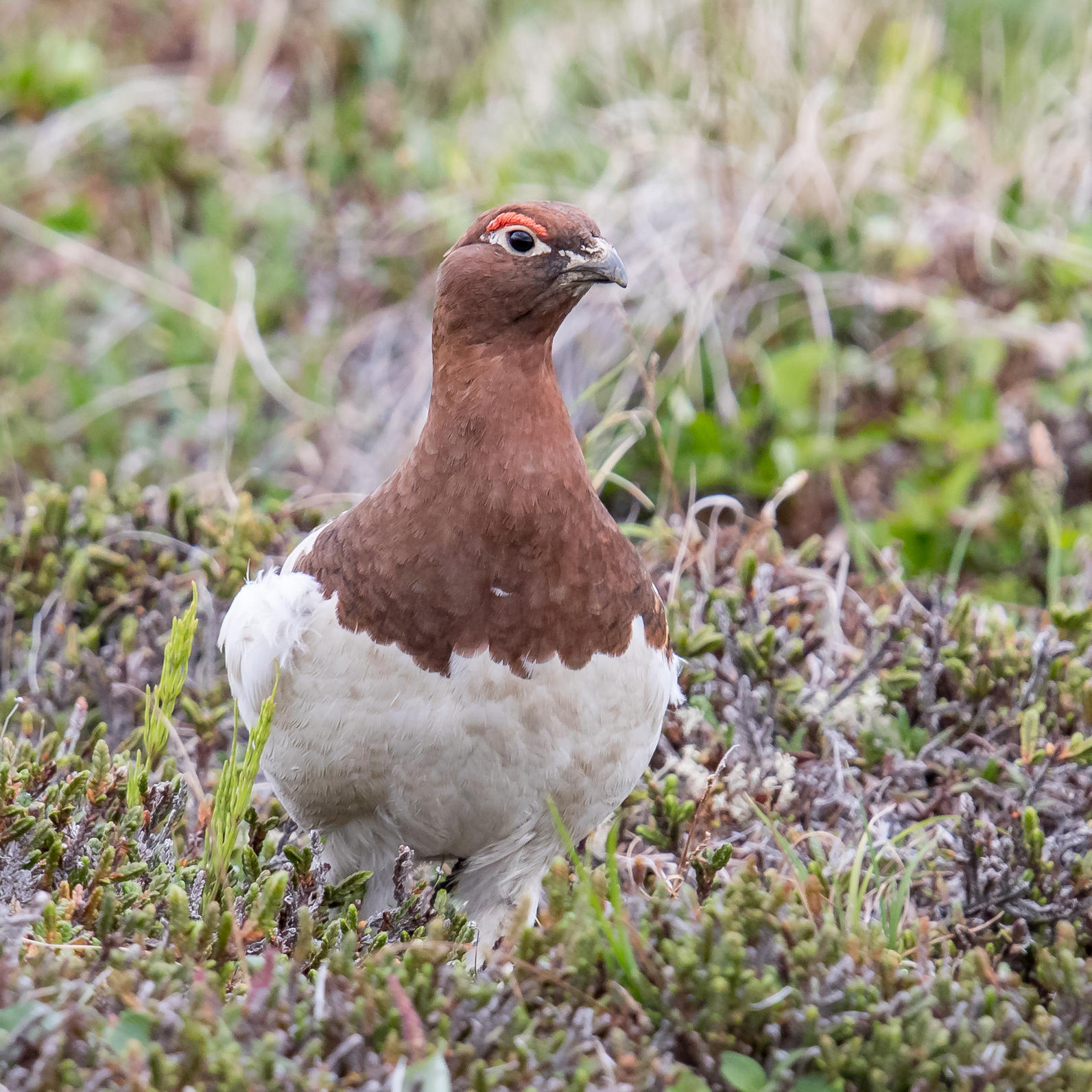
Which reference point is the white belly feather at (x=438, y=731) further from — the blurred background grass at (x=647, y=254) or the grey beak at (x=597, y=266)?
the blurred background grass at (x=647, y=254)

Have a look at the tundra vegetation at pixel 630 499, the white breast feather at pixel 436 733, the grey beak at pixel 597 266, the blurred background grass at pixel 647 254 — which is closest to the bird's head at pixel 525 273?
the grey beak at pixel 597 266

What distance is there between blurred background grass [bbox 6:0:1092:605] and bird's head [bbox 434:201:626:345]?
4.31ft

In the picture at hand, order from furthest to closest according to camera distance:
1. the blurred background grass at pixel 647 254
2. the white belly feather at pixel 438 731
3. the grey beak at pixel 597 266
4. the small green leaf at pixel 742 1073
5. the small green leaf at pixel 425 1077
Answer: the blurred background grass at pixel 647 254 → the grey beak at pixel 597 266 → the white belly feather at pixel 438 731 → the small green leaf at pixel 742 1073 → the small green leaf at pixel 425 1077

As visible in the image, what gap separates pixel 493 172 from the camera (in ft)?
18.4

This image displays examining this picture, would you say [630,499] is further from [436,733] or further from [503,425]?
[436,733]

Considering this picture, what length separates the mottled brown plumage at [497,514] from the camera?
7.79 ft

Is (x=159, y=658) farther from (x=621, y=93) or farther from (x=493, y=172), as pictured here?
(x=621, y=93)

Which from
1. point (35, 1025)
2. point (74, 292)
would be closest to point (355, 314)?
point (74, 292)

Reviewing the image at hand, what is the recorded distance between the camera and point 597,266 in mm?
2490

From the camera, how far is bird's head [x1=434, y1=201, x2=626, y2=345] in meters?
2.50

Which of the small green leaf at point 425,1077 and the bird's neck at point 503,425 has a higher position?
the bird's neck at point 503,425

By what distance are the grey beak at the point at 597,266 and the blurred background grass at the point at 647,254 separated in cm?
134

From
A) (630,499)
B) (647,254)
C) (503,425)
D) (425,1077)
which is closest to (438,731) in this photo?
(503,425)

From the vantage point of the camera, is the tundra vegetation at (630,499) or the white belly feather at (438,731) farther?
the white belly feather at (438,731)
